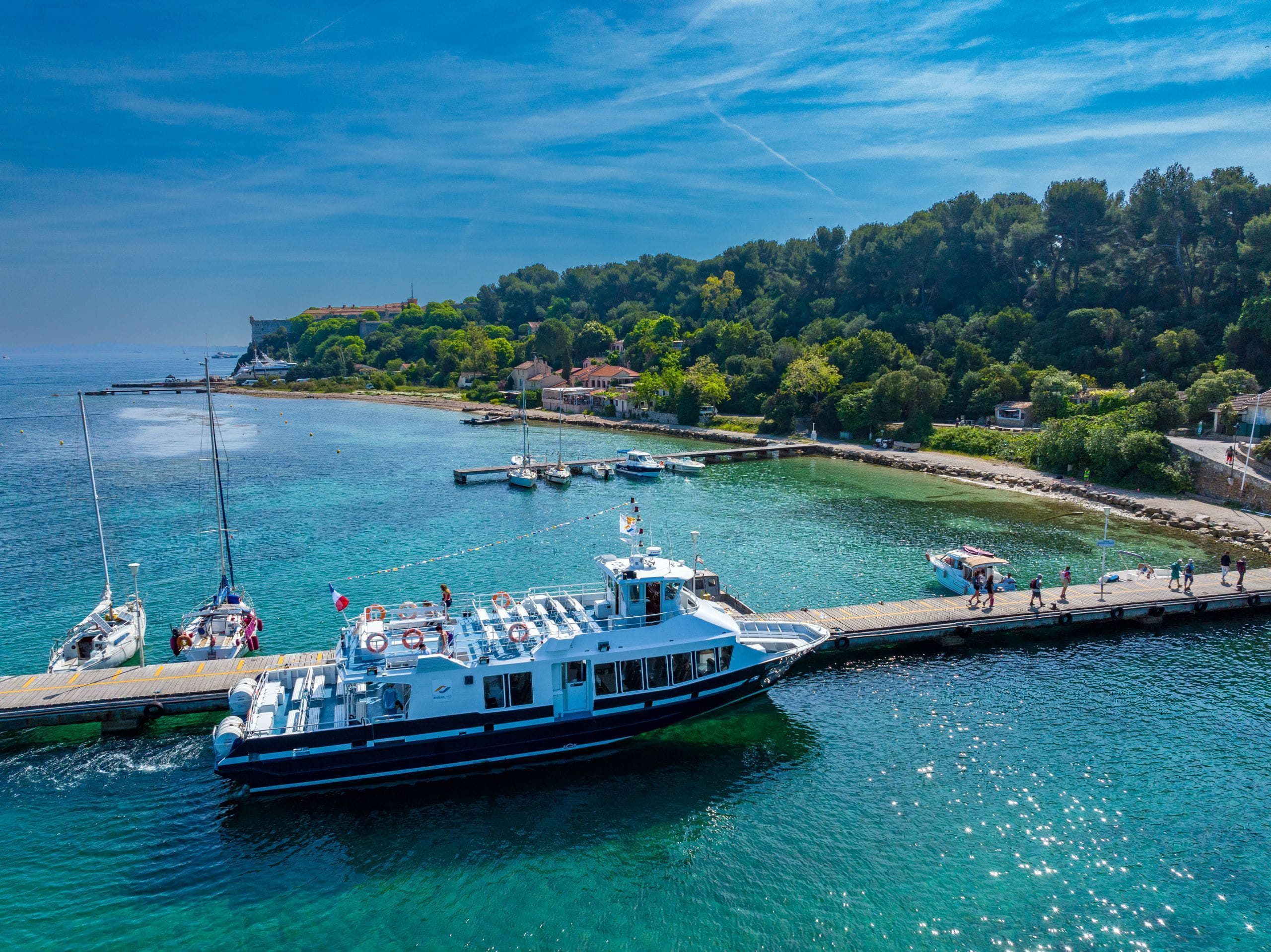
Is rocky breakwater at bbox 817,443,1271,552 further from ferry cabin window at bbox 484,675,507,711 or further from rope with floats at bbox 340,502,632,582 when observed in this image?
ferry cabin window at bbox 484,675,507,711

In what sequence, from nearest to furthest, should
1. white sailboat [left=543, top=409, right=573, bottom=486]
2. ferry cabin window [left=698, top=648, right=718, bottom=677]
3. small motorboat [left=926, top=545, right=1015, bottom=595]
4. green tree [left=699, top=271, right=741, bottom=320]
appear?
ferry cabin window [left=698, top=648, right=718, bottom=677], small motorboat [left=926, top=545, right=1015, bottom=595], white sailboat [left=543, top=409, right=573, bottom=486], green tree [left=699, top=271, right=741, bottom=320]

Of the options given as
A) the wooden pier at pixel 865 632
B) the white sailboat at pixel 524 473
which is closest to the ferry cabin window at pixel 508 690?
the wooden pier at pixel 865 632

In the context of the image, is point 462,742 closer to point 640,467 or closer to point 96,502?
point 96,502

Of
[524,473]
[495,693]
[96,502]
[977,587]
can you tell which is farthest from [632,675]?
[524,473]

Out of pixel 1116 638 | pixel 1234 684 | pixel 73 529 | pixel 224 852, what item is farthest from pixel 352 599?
pixel 1234 684

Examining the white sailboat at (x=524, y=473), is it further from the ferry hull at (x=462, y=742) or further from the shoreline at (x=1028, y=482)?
the ferry hull at (x=462, y=742)

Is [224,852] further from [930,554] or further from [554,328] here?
[554,328]

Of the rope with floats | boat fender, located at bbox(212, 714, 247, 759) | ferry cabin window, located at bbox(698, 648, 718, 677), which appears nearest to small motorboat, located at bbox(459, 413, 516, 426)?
the rope with floats
